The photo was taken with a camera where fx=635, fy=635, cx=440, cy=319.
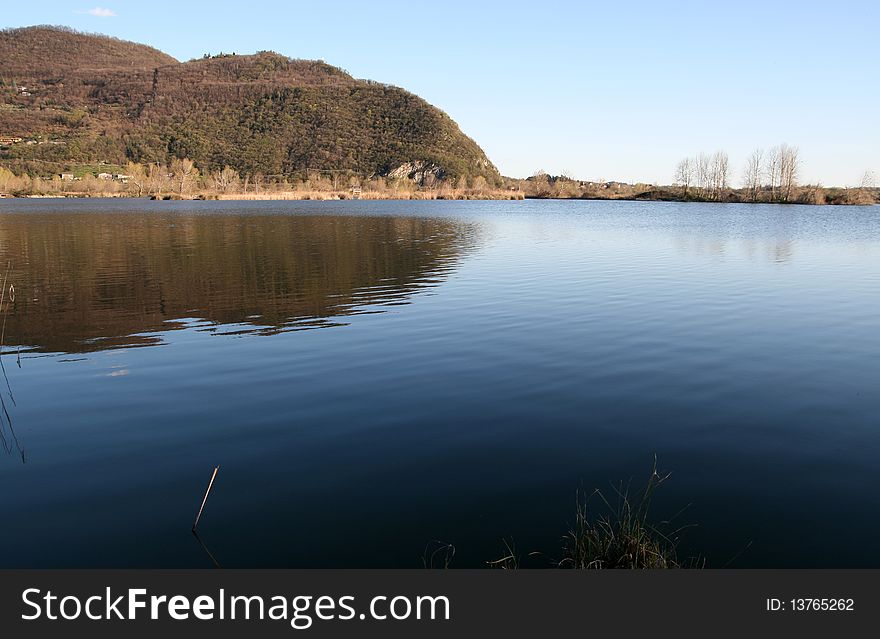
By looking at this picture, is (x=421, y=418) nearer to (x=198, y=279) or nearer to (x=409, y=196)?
(x=198, y=279)

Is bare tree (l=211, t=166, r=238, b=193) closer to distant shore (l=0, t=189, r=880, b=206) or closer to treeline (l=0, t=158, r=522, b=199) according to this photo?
treeline (l=0, t=158, r=522, b=199)

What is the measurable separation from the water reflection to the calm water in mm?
198

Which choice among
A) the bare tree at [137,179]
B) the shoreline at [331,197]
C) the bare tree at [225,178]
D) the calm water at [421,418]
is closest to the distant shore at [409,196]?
the shoreline at [331,197]

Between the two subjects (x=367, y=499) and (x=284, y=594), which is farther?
(x=367, y=499)

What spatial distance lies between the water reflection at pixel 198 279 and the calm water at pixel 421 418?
0.20 m

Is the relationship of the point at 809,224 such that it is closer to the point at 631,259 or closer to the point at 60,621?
the point at 631,259

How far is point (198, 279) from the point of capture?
76.1 ft

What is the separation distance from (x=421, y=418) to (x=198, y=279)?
1669 cm

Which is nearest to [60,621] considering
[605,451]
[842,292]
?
[605,451]

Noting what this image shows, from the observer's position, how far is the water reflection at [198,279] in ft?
51.5

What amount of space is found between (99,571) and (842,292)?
2277 cm

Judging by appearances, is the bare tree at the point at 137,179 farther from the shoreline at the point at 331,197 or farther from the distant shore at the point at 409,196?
the shoreline at the point at 331,197

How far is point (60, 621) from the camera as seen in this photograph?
470 centimetres

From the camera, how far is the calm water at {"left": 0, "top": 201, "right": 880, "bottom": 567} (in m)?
6.12
